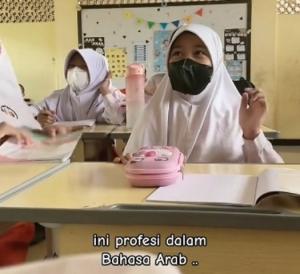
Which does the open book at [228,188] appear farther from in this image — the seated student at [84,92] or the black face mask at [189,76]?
the seated student at [84,92]

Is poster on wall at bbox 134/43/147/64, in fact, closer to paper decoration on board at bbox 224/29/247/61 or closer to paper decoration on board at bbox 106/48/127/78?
paper decoration on board at bbox 106/48/127/78

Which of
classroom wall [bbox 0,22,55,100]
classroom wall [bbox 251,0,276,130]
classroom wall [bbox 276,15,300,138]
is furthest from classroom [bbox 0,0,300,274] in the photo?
classroom wall [bbox 276,15,300,138]

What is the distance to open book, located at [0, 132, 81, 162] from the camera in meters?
1.25

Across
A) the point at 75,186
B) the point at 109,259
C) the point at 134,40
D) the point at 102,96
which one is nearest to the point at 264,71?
the point at 134,40

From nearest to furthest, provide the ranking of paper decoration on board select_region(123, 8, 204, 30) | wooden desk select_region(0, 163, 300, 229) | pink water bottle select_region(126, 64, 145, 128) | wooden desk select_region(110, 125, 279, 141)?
wooden desk select_region(0, 163, 300, 229) → wooden desk select_region(110, 125, 279, 141) → pink water bottle select_region(126, 64, 145, 128) → paper decoration on board select_region(123, 8, 204, 30)

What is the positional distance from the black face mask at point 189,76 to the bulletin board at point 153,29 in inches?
89.2

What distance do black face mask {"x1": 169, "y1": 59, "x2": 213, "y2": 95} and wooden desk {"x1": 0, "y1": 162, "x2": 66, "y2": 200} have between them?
548mm

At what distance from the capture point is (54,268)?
12.3 inches

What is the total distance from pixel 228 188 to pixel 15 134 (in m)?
0.76

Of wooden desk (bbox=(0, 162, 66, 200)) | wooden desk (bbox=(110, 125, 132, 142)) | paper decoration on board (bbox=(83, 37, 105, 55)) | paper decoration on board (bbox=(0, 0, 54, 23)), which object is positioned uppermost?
paper decoration on board (bbox=(0, 0, 54, 23))

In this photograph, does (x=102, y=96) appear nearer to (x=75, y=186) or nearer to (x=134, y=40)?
(x=134, y=40)

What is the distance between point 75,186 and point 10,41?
3568 millimetres

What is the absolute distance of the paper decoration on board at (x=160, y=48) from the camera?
3.92 metres

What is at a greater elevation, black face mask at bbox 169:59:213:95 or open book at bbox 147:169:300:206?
black face mask at bbox 169:59:213:95
